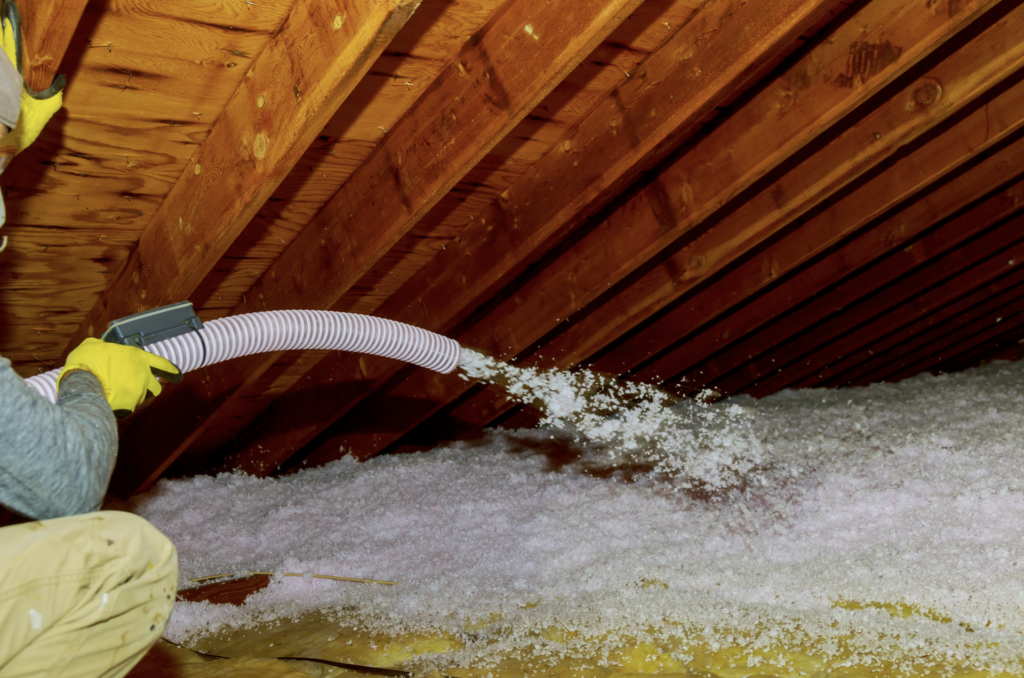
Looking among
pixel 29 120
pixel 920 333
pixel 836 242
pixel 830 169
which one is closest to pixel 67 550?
pixel 29 120

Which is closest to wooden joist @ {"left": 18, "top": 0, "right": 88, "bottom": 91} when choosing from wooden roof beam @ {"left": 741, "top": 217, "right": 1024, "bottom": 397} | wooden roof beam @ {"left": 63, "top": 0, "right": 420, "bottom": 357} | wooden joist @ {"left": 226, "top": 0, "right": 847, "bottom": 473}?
wooden roof beam @ {"left": 63, "top": 0, "right": 420, "bottom": 357}

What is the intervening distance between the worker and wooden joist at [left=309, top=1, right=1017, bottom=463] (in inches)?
58.5

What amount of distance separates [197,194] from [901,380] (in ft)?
13.1

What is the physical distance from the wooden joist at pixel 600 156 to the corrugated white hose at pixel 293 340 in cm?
35

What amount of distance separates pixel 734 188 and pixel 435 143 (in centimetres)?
76

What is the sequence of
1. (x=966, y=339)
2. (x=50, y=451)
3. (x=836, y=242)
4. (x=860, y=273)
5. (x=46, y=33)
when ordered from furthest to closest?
(x=966, y=339)
(x=860, y=273)
(x=836, y=242)
(x=46, y=33)
(x=50, y=451)

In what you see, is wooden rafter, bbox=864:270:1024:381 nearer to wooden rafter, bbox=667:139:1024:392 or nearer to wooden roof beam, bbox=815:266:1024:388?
wooden roof beam, bbox=815:266:1024:388

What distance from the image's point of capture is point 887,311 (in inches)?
139

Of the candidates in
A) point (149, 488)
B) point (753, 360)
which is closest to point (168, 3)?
point (149, 488)

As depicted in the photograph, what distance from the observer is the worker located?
868 mm

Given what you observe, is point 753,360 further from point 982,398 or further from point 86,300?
point 86,300

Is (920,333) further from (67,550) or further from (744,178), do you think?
(67,550)

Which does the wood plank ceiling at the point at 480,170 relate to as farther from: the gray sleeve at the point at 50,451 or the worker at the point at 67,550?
the gray sleeve at the point at 50,451

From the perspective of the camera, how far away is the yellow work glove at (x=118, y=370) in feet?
3.98
